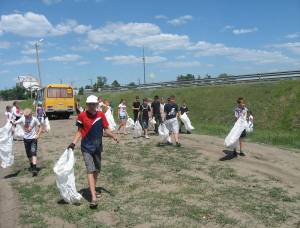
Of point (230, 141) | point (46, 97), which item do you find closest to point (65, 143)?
point (230, 141)

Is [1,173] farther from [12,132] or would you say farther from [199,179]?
[199,179]

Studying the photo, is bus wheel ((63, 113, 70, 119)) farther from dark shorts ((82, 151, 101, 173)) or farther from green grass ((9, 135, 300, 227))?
dark shorts ((82, 151, 101, 173))

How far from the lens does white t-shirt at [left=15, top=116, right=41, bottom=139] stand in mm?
10789

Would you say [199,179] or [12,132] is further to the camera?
[12,132]

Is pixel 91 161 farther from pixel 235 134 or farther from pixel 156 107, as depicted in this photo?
pixel 156 107

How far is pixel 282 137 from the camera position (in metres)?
17.3

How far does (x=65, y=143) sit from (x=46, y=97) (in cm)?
1636

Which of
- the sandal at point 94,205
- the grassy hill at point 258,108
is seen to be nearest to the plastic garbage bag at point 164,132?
the grassy hill at point 258,108

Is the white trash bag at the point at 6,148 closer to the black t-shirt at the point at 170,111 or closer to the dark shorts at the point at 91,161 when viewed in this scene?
the dark shorts at the point at 91,161

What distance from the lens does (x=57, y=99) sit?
3303cm

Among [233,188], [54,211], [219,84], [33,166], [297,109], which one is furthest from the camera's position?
[219,84]

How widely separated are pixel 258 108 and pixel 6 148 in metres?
16.6

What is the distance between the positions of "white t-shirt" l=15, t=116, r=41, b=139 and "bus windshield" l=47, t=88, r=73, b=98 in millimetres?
22486

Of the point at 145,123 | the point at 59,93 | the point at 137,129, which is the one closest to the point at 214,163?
the point at 145,123
